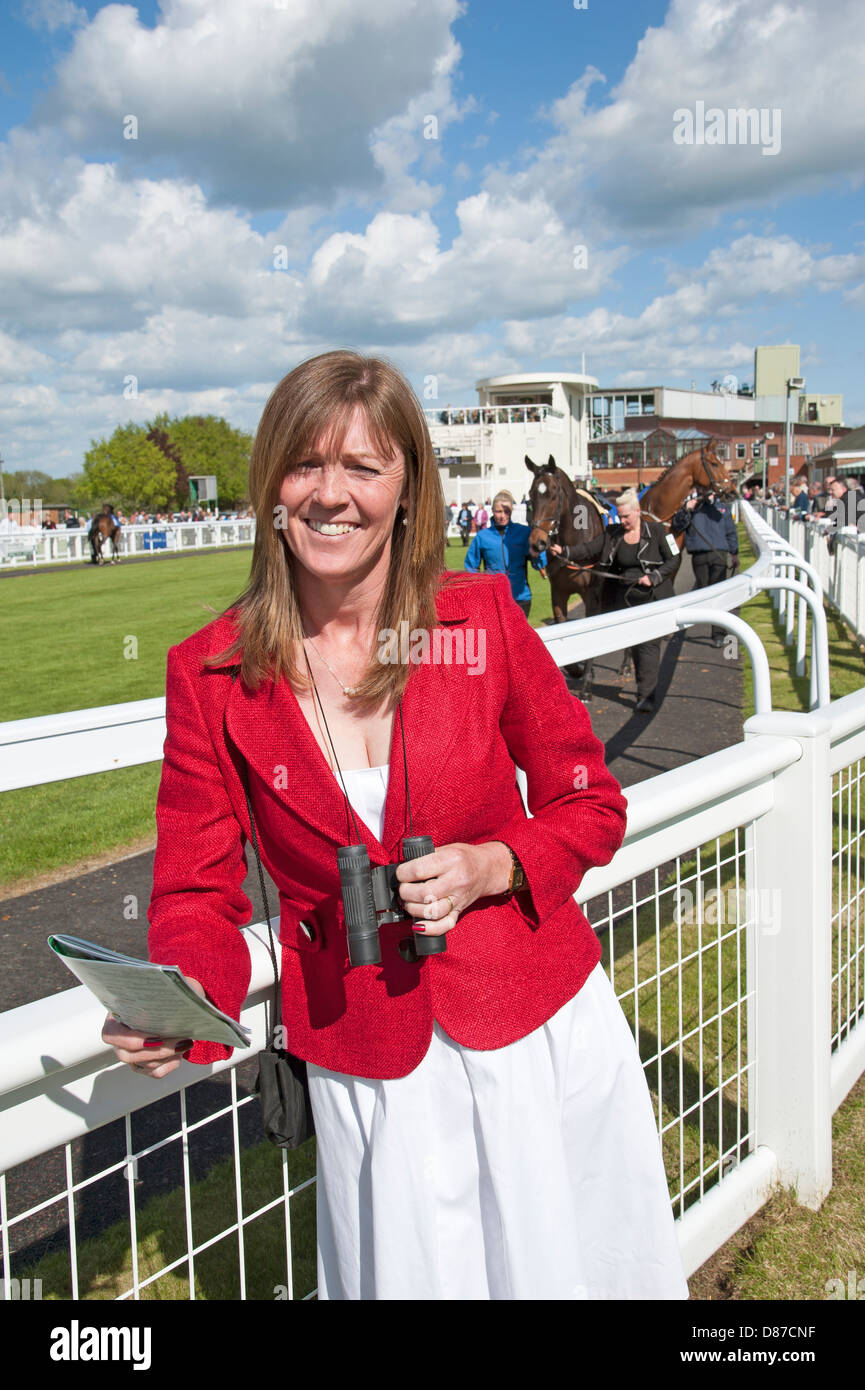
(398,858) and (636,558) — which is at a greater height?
(636,558)

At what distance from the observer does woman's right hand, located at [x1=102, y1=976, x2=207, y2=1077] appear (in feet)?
4.53

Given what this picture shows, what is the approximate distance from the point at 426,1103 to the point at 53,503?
120 metres

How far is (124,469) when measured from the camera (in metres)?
74.8

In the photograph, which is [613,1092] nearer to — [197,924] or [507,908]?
[507,908]

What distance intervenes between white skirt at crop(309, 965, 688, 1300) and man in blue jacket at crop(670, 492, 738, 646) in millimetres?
12320

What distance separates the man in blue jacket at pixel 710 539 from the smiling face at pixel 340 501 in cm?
1237

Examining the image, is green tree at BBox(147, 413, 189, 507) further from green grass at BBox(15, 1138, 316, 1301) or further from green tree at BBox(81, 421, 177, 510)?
green grass at BBox(15, 1138, 316, 1301)

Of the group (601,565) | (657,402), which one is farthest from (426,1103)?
(657,402)

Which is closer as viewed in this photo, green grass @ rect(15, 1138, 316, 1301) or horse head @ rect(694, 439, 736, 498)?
green grass @ rect(15, 1138, 316, 1301)

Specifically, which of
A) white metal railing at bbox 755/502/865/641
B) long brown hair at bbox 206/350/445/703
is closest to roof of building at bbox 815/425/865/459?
white metal railing at bbox 755/502/865/641

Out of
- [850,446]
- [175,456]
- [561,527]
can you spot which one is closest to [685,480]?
[561,527]

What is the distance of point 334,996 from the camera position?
170 cm

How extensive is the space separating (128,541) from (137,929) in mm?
40372

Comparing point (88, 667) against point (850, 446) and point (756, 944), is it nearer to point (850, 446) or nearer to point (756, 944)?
point (756, 944)
